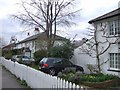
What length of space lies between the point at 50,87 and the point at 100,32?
1345 cm

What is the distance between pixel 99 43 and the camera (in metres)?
20.7

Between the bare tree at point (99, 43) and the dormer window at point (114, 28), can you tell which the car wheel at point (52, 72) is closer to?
the bare tree at point (99, 43)

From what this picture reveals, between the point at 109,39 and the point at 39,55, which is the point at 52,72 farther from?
the point at 39,55

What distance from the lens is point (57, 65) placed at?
2209 centimetres

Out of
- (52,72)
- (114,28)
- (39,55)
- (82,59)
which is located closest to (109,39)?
(114,28)

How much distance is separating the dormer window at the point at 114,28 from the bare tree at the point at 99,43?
1.38 feet

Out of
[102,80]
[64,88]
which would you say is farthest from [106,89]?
[64,88]

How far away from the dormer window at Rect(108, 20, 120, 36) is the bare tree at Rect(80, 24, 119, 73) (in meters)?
0.42

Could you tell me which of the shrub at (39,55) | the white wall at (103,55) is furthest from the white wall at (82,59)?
the shrub at (39,55)

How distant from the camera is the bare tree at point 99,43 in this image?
19.5 meters

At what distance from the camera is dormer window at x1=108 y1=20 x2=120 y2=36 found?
60.1 feet

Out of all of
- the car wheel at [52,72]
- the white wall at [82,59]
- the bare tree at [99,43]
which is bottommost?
the car wheel at [52,72]

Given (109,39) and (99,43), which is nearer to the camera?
(109,39)

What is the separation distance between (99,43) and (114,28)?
2.48 metres
